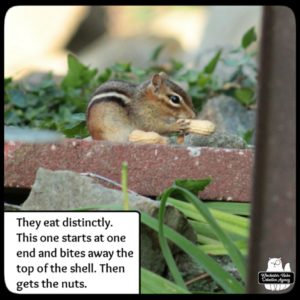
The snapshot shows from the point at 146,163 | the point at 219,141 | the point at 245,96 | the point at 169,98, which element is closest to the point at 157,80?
the point at 169,98

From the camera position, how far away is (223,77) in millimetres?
5539

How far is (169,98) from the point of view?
384 cm

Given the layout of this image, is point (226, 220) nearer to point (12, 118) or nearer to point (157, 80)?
point (157, 80)

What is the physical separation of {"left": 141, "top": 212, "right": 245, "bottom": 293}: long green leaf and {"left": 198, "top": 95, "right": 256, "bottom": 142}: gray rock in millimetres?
2169

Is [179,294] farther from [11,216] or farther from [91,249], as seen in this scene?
[11,216]

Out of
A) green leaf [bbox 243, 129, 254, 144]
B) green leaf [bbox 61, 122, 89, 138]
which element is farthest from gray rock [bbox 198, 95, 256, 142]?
green leaf [bbox 61, 122, 89, 138]

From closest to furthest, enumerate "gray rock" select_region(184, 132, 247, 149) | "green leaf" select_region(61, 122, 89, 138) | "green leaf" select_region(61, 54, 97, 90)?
"gray rock" select_region(184, 132, 247, 149)
"green leaf" select_region(61, 122, 89, 138)
"green leaf" select_region(61, 54, 97, 90)

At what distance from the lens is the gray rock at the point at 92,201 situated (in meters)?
2.77

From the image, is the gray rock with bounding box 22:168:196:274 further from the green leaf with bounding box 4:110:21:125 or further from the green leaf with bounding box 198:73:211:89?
the green leaf with bounding box 198:73:211:89

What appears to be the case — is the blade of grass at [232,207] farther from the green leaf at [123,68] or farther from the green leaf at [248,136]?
→ the green leaf at [123,68]

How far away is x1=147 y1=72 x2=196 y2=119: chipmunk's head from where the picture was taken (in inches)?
150

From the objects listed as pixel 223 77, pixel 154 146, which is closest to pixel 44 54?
pixel 223 77

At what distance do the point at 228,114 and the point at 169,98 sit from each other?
3.72 ft

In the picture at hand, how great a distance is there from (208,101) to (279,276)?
2.59m
